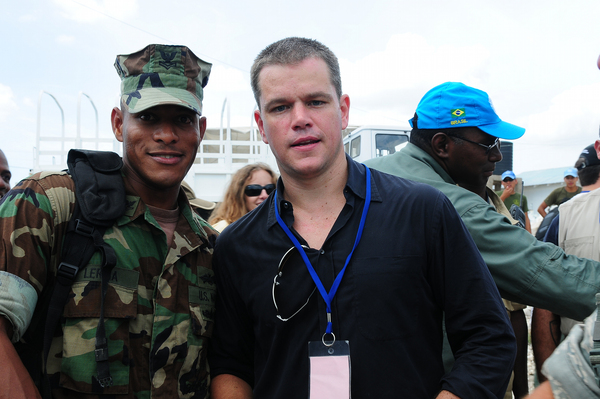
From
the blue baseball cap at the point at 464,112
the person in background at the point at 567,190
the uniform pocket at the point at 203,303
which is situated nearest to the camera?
the uniform pocket at the point at 203,303

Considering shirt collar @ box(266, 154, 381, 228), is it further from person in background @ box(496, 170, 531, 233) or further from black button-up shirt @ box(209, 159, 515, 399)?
person in background @ box(496, 170, 531, 233)

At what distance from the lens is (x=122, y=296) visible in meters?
1.73

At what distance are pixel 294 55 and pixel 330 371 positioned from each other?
1238mm

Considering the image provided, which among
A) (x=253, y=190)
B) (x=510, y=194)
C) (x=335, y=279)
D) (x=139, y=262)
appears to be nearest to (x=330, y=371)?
(x=335, y=279)

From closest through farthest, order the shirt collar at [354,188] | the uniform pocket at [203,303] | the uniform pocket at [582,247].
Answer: the shirt collar at [354,188]
the uniform pocket at [203,303]
the uniform pocket at [582,247]

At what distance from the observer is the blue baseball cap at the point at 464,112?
8.02ft

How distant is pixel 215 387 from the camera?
188 cm

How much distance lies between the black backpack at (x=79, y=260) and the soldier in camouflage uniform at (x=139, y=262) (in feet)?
0.10

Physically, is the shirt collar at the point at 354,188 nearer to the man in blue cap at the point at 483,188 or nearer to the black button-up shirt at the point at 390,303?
the black button-up shirt at the point at 390,303

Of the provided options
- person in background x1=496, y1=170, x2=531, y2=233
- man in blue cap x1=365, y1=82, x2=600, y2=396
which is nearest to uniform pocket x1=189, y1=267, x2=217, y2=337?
man in blue cap x1=365, y1=82, x2=600, y2=396

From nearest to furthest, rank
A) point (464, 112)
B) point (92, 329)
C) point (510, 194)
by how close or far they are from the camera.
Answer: point (92, 329) → point (464, 112) → point (510, 194)

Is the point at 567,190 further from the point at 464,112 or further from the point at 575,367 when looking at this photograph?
the point at 575,367

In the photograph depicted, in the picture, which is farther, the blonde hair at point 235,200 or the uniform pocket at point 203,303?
the blonde hair at point 235,200

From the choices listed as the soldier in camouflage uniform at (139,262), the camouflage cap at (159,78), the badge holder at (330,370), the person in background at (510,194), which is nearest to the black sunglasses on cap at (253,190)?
the soldier in camouflage uniform at (139,262)
